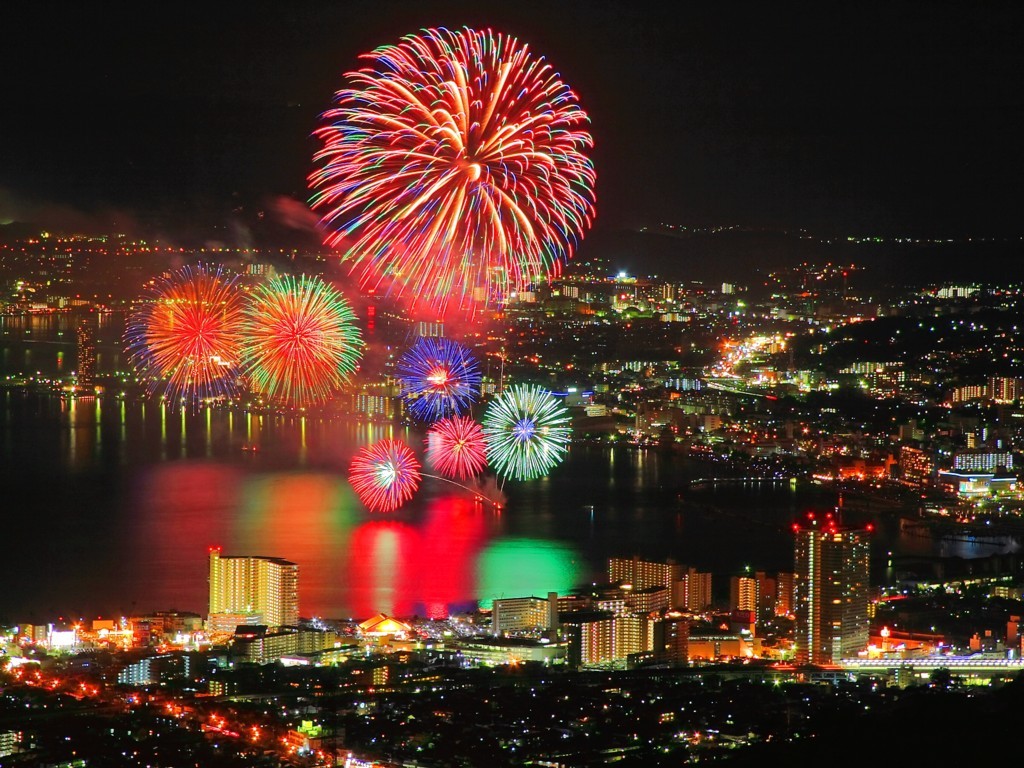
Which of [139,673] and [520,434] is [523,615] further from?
[520,434]

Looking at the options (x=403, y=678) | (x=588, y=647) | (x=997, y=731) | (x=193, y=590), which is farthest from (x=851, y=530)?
(x=997, y=731)

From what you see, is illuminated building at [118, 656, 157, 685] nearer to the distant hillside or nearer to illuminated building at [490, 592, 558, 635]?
illuminated building at [490, 592, 558, 635]

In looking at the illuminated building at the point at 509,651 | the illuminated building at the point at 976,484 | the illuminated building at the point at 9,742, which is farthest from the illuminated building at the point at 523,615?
the illuminated building at the point at 976,484

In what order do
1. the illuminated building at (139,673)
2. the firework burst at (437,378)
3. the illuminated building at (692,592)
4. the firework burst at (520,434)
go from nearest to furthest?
1. the illuminated building at (139,673)
2. the illuminated building at (692,592)
3. the firework burst at (520,434)
4. the firework burst at (437,378)

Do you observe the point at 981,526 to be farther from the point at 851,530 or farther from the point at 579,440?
the point at 851,530

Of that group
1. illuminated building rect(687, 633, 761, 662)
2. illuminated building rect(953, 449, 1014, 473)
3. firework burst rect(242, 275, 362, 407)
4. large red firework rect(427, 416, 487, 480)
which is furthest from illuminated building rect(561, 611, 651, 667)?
illuminated building rect(953, 449, 1014, 473)

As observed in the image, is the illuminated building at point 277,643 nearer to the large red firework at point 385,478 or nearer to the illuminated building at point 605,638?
the illuminated building at point 605,638
